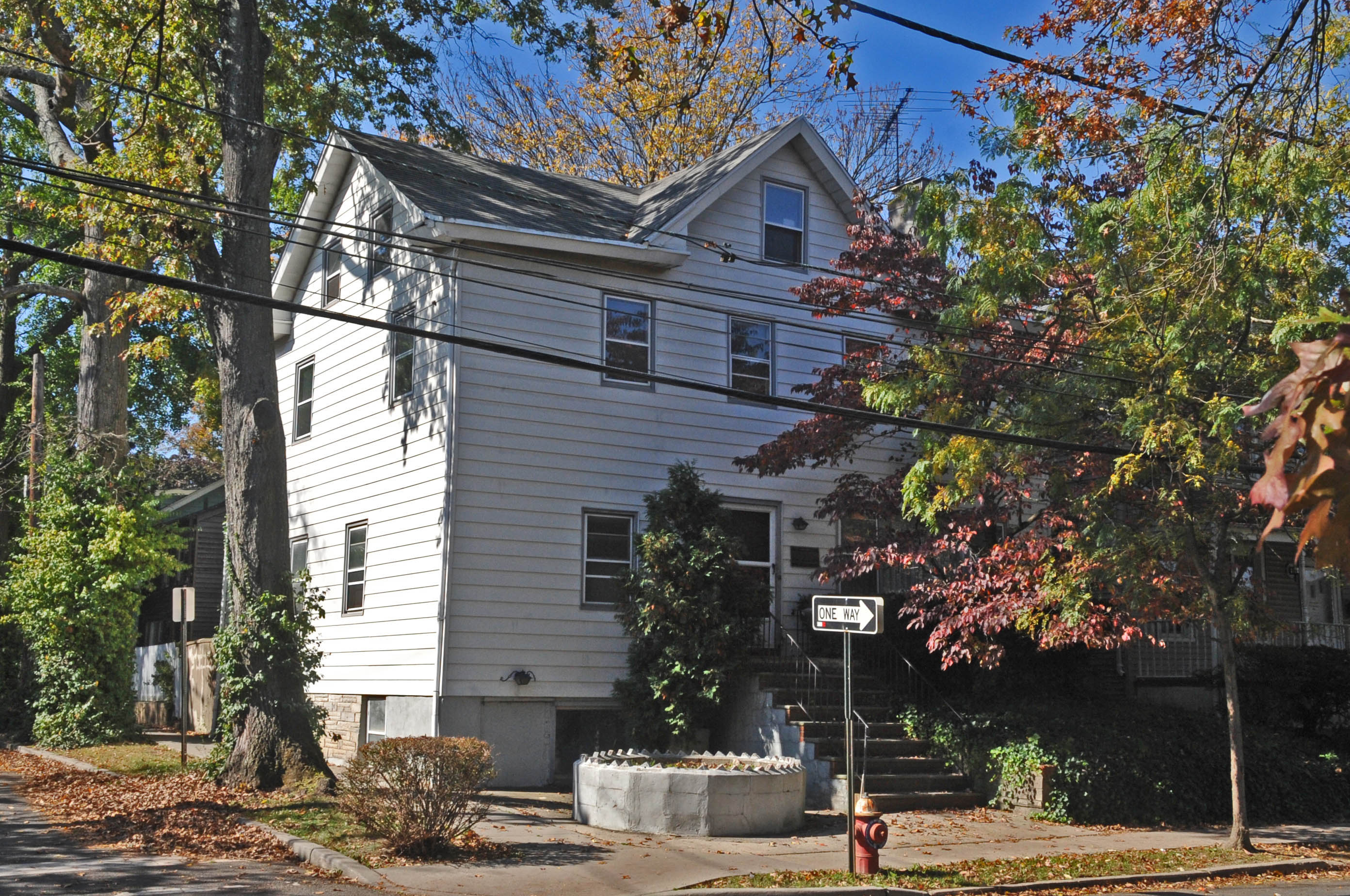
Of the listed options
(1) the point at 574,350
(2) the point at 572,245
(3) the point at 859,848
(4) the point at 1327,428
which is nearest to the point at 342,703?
(1) the point at 574,350

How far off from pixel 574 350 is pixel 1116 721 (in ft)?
30.8

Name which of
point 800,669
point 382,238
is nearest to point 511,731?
A: point 800,669

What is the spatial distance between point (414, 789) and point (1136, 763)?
9229 millimetres

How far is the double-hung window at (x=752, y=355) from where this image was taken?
789 inches

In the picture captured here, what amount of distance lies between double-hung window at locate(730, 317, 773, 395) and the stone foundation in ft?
26.3

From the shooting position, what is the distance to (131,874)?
33.8 feet

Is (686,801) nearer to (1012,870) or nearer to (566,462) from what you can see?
(1012,870)

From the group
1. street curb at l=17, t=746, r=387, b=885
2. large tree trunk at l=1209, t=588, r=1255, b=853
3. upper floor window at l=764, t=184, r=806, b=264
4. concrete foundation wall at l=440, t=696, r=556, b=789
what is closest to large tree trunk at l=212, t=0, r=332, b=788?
concrete foundation wall at l=440, t=696, r=556, b=789

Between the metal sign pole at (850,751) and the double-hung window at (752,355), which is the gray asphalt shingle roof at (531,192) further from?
the metal sign pole at (850,751)

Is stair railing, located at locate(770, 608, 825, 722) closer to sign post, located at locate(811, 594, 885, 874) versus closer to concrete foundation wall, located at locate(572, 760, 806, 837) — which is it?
concrete foundation wall, located at locate(572, 760, 806, 837)

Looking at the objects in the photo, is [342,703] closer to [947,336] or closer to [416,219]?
[416,219]

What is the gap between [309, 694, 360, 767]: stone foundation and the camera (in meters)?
19.2

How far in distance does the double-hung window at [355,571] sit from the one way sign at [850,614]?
1021cm

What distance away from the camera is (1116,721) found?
1648 cm
